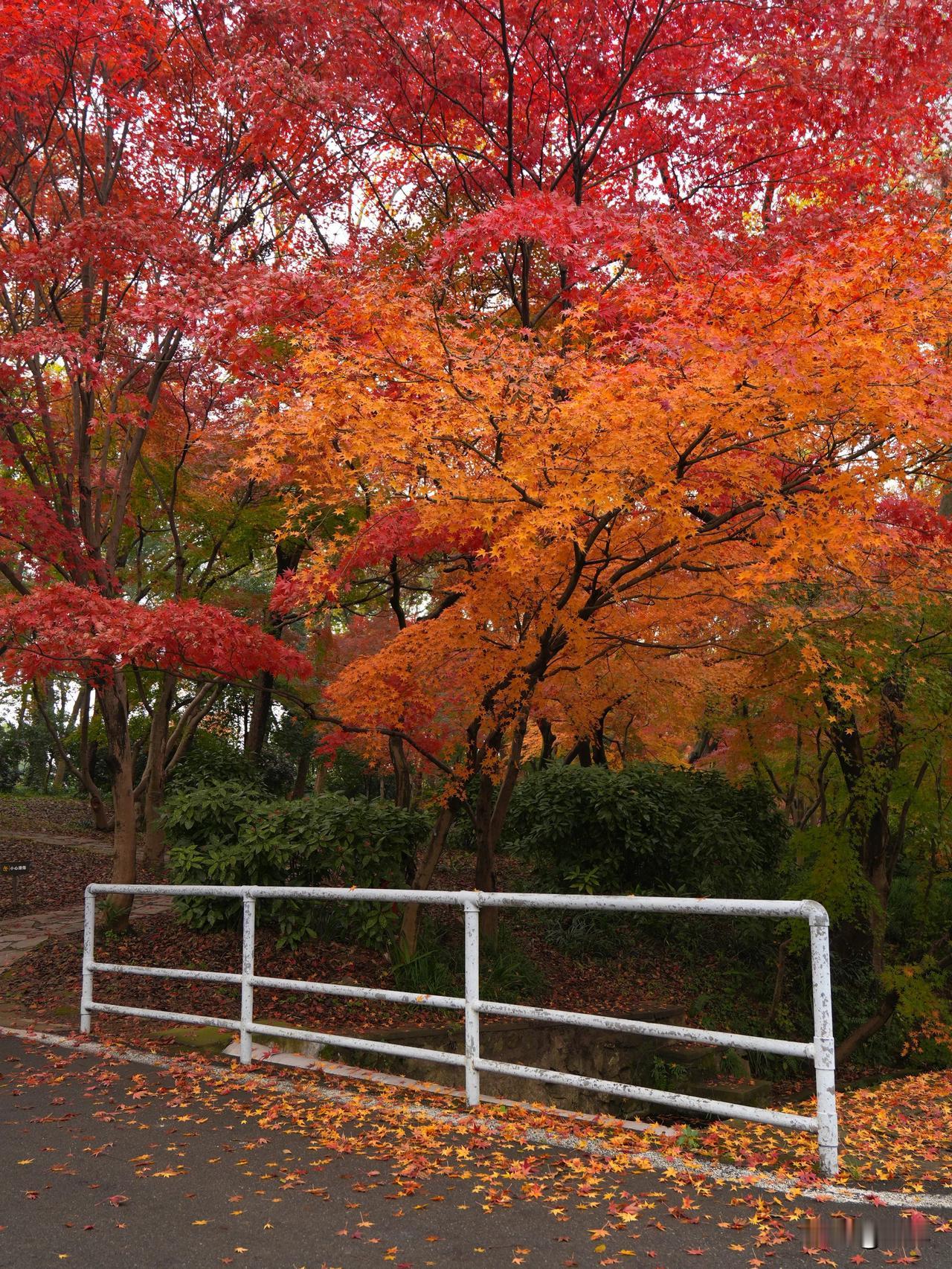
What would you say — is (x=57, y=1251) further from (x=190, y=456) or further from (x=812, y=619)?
(x=190, y=456)

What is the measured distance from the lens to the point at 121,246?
9.46 metres

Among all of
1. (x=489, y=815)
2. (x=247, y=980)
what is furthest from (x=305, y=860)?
(x=247, y=980)

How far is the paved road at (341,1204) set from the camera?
3076mm

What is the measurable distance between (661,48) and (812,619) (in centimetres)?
510

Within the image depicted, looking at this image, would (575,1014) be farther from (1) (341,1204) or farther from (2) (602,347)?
(2) (602,347)

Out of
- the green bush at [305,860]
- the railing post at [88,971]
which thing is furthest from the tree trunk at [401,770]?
the railing post at [88,971]

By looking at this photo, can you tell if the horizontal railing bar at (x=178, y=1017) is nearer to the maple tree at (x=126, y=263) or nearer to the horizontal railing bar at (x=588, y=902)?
the horizontal railing bar at (x=588, y=902)

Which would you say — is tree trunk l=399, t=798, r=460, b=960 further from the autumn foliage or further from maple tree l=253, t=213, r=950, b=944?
maple tree l=253, t=213, r=950, b=944

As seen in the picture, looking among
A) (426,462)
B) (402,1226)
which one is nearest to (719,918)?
(426,462)

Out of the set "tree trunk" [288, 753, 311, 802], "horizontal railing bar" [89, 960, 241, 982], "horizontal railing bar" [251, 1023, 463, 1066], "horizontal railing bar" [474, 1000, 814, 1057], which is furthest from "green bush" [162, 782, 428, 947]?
"tree trunk" [288, 753, 311, 802]

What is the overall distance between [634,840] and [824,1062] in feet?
33.9

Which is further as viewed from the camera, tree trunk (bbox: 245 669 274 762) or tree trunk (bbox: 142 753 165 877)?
tree trunk (bbox: 245 669 274 762)

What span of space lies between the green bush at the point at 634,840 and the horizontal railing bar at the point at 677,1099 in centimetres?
Answer: 900

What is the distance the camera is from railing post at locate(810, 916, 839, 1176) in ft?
11.3
